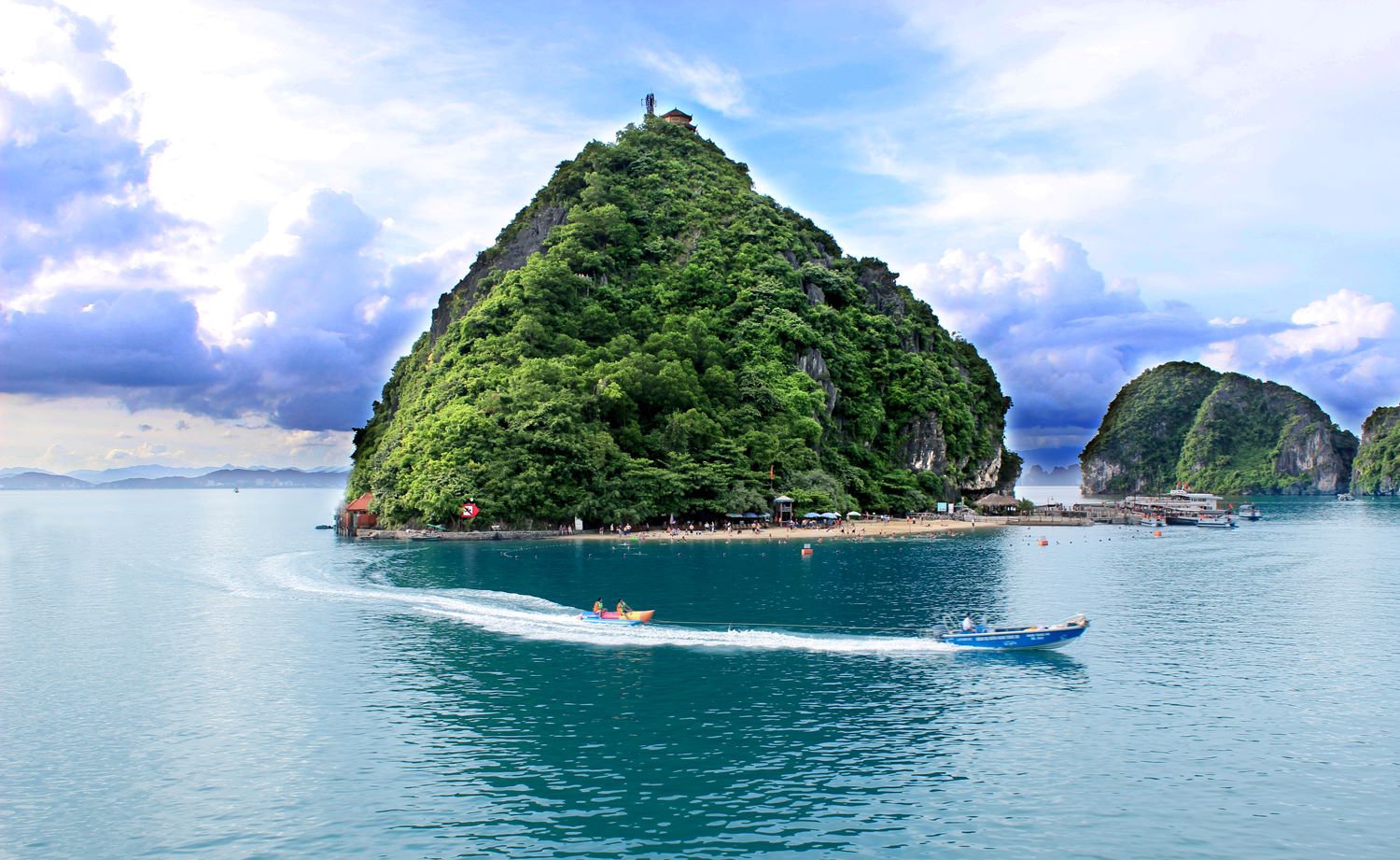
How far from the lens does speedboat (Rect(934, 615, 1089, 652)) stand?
40.6 metres

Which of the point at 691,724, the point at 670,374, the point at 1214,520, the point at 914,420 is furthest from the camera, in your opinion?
the point at 1214,520

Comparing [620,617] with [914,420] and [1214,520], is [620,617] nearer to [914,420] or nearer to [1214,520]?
[914,420]

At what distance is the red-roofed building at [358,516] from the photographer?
99.2 metres

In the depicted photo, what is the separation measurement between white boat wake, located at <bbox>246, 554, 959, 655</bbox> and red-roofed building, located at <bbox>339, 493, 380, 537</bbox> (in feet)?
120

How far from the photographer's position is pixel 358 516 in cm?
10000

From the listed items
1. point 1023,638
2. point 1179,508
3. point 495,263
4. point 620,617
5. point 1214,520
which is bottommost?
point 1023,638

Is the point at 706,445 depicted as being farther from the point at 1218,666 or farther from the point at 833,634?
the point at 1218,666

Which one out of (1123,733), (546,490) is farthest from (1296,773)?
(546,490)

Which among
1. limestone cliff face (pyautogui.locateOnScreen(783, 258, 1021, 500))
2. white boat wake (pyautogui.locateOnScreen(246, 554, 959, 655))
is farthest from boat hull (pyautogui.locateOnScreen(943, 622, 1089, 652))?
limestone cliff face (pyautogui.locateOnScreen(783, 258, 1021, 500))

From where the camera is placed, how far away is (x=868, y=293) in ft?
494

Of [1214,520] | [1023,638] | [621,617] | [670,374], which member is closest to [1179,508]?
[1214,520]

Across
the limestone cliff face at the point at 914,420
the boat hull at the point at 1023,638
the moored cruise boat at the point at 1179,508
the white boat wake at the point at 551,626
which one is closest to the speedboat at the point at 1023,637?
the boat hull at the point at 1023,638

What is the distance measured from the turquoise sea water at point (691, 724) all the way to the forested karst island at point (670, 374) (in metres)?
35.5

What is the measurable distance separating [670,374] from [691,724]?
80.7m
